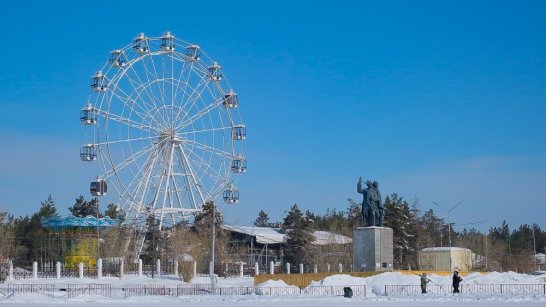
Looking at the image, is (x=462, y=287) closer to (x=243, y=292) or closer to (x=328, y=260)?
(x=243, y=292)

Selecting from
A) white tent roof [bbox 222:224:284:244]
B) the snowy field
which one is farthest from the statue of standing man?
white tent roof [bbox 222:224:284:244]

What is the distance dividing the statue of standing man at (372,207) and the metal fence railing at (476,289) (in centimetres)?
694

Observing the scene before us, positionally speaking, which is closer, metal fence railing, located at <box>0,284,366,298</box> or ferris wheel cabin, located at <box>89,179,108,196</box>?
metal fence railing, located at <box>0,284,366,298</box>

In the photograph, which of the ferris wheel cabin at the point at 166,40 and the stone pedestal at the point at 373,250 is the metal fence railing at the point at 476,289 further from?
the ferris wheel cabin at the point at 166,40


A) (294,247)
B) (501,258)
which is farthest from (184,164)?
(501,258)

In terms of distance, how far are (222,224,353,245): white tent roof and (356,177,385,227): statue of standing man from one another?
3730cm

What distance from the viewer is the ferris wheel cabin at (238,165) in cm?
7250

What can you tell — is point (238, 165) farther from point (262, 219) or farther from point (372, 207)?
point (262, 219)

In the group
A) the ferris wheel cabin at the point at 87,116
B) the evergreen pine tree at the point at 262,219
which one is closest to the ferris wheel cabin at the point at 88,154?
the ferris wheel cabin at the point at 87,116

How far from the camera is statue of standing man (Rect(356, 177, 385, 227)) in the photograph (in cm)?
4881

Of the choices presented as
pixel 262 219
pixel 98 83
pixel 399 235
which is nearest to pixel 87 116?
pixel 98 83

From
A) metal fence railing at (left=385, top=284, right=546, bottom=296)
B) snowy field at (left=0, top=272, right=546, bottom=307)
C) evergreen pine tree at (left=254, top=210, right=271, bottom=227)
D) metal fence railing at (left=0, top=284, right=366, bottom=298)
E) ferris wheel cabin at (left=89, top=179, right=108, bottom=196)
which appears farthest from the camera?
evergreen pine tree at (left=254, top=210, right=271, bottom=227)

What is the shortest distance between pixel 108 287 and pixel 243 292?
31.3 ft

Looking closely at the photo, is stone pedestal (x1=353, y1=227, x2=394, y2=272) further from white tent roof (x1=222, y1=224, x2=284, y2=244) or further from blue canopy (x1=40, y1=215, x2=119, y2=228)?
white tent roof (x1=222, y1=224, x2=284, y2=244)
